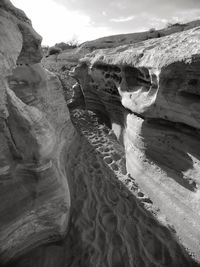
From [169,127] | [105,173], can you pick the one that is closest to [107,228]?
[105,173]

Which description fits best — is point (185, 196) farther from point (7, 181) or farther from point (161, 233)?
point (7, 181)

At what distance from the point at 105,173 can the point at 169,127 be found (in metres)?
1.55

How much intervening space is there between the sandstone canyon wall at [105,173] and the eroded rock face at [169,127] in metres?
0.01

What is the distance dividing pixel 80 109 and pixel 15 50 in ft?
15.8

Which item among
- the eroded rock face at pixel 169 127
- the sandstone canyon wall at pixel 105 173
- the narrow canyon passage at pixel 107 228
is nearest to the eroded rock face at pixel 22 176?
the sandstone canyon wall at pixel 105 173

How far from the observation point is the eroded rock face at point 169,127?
8.41 feet

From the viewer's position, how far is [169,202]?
9.77ft

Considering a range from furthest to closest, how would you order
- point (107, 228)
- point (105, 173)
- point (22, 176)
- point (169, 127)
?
1. point (105, 173)
2. point (169, 127)
3. point (107, 228)
4. point (22, 176)

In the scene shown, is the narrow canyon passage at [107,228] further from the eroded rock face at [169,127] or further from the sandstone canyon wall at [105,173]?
the eroded rock face at [169,127]

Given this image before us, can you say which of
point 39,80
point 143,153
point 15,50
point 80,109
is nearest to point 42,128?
point 15,50

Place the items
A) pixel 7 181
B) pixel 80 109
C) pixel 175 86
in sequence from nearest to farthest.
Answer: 1. pixel 7 181
2. pixel 175 86
3. pixel 80 109

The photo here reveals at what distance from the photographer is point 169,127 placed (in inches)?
124

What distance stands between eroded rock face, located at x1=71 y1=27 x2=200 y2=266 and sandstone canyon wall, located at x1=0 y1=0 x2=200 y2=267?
0.01 metres

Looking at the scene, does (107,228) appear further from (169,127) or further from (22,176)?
(169,127)
